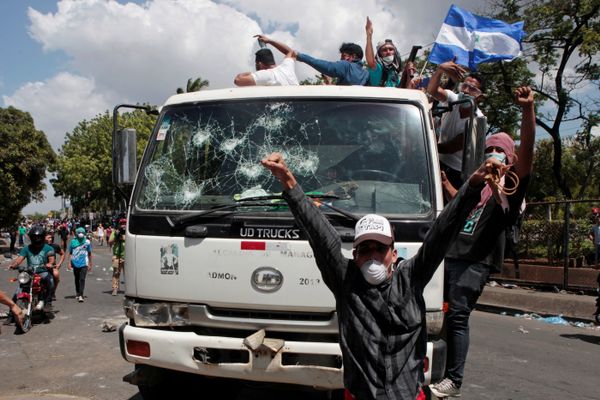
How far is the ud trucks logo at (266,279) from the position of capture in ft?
11.2

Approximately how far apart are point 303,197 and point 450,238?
68cm

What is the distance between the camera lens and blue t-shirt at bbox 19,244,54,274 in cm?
944

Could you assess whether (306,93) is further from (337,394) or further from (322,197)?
(337,394)

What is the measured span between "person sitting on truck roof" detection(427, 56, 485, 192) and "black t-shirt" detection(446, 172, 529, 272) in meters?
0.48

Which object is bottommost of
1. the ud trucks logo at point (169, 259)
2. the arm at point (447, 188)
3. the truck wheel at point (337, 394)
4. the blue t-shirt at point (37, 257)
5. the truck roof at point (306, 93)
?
the truck wheel at point (337, 394)

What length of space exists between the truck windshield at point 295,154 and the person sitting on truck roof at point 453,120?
0.56 metres

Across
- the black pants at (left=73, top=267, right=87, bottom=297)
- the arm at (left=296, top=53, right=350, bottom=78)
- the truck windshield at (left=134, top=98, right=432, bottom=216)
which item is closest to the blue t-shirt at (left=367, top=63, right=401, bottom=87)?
the arm at (left=296, top=53, right=350, bottom=78)

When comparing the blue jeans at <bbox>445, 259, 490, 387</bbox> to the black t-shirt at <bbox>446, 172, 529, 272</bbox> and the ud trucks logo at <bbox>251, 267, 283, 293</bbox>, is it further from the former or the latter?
the ud trucks logo at <bbox>251, 267, 283, 293</bbox>

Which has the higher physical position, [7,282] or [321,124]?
[321,124]

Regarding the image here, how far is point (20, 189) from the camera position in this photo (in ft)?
98.3

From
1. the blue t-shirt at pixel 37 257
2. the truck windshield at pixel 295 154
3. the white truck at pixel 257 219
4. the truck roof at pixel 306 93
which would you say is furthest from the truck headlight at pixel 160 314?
the blue t-shirt at pixel 37 257

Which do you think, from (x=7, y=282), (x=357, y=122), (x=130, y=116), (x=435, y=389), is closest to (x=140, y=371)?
(x=435, y=389)

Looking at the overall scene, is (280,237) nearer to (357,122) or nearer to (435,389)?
(357,122)

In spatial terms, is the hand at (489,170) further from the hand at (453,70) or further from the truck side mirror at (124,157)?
the truck side mirror at (124,157)
